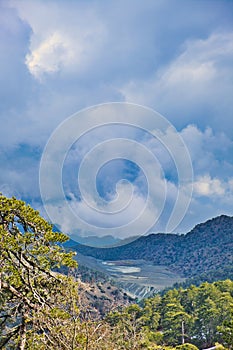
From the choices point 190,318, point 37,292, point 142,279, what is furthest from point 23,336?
point 142,279

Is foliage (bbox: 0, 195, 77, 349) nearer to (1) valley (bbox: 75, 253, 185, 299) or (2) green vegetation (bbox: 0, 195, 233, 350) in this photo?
(2) green vegetation (bbox: 0, 195, 233, 350)

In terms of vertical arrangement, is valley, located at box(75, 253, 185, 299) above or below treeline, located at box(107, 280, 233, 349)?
above

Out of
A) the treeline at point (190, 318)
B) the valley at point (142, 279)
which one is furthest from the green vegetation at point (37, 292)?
the valley at point (142, 279)

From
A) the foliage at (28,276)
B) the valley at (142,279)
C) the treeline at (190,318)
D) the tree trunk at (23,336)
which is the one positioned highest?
the valley at (142,279)

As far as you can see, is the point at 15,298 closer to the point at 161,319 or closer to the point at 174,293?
the point at 161,319

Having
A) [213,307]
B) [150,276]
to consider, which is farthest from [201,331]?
[150,276]

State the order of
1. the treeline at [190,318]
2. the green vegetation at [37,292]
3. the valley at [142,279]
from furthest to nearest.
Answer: the valley at [142,279], the treeline at [190,318], the green vegetation at [37,292]

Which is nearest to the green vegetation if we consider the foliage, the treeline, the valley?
the foliage

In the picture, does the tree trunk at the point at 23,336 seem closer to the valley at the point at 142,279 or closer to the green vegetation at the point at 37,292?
the green vegetation at the point at 37,292

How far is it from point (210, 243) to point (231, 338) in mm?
163299

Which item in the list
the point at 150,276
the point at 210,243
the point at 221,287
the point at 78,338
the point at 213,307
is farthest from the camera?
the point at 210,243

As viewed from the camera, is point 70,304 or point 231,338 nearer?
point 70,304

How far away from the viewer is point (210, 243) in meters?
176

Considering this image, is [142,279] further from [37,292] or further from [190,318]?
[37,292]
